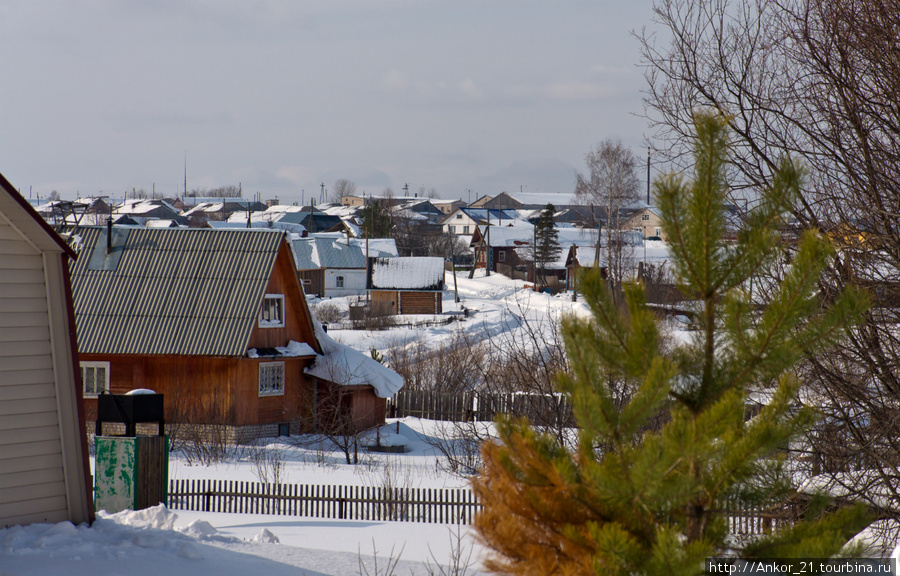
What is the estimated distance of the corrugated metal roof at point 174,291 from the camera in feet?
68.4

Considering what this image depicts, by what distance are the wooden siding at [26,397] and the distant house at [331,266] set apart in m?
53.3

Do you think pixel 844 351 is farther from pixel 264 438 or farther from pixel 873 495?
pixel 264 438

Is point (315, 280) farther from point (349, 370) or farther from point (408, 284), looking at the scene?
point (349, 370)

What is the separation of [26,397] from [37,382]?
0.59ft

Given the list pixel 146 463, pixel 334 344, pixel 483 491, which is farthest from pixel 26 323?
pixel 334 344

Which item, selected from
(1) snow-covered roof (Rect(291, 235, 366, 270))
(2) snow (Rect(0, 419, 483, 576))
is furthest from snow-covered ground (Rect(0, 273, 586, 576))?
(1) snow-covered roof (Rect(291, 235, 366, 270))

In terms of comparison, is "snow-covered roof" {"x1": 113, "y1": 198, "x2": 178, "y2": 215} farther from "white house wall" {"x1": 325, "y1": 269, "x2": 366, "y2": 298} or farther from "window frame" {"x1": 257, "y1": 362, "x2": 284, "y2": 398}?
"window frame" {"x1": 257, "y1": 362, "x2": 284, "y2": 398}

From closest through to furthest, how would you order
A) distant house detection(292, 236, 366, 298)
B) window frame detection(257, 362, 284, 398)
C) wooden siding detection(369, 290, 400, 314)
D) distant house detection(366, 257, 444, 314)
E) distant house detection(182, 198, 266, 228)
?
window frame detection(257, 362, 284, 398) → wooden siding detection(369, 290, 400, 314) → distant house detection(366, 257, 444, 314) → distant house detection(292, 236, 366, 298) → distant house detection(182, 198, 266, 228)

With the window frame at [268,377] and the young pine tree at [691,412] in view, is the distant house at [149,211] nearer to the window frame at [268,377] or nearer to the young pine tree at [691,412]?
the window frame at [268,377]

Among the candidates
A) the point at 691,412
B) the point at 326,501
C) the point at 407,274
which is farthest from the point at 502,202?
the point at 691,412

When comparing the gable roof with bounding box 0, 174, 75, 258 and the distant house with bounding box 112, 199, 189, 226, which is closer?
the gable roof with bounding box 0, 174, 75, 258

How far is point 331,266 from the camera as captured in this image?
6262cm

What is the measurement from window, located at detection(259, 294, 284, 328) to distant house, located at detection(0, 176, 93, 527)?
513 inches

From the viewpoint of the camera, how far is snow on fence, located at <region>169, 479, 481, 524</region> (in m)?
12.8
